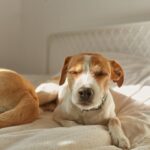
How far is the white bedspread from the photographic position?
115cm

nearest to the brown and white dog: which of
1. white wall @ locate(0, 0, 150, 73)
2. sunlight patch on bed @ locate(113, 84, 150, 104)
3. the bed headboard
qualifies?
sunlight patch on bed @ locate(113, 84, 150, 104)

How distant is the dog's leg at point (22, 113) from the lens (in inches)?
55.8

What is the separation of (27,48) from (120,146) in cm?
233

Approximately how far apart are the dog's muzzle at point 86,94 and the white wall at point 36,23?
144 cm

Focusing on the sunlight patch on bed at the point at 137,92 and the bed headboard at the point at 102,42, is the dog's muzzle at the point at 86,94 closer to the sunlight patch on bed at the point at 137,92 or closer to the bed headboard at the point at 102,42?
the sunlight patch on bed at the point at 137,92

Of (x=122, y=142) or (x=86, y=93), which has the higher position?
(x=86, y=93)

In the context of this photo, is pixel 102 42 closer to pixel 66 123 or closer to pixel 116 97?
pixel 116 97

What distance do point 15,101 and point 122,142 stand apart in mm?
578

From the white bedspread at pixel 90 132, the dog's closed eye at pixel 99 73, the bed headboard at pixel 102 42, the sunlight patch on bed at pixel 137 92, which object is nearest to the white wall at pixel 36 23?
the bed headboard at pixel 102 42

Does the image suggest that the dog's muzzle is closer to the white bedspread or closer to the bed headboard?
the white bedspread

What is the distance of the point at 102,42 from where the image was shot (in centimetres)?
261

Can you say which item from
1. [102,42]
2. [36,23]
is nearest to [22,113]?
[102,42]

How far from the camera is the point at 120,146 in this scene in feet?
4.21

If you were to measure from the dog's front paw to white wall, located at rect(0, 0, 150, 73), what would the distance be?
1563 mm
